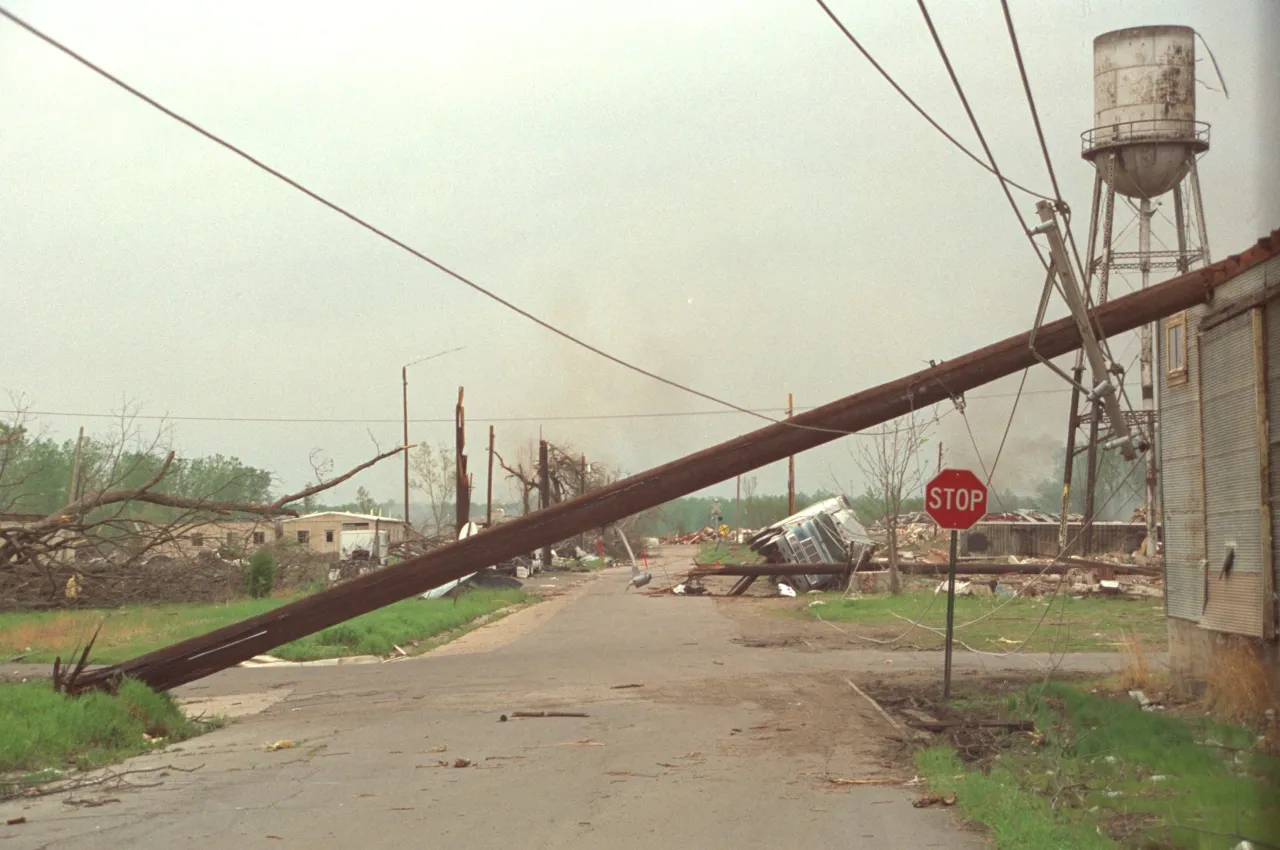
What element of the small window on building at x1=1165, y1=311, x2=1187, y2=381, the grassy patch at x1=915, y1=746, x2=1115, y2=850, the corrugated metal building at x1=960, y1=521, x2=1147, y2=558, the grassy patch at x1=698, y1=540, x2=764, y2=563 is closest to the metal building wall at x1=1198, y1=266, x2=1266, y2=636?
the small window on building at x1=1165, y1=311, x2=1187, y2=381

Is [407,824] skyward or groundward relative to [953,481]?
groundward

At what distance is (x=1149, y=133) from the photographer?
3219 centimetres

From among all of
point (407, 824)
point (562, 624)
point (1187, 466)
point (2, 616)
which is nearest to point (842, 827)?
point (407, 824)

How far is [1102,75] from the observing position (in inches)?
1292

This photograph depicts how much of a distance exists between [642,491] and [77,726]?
275 inches

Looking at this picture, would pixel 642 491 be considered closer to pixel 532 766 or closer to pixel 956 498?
pixel 956 498

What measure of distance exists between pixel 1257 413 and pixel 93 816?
38.5 ft

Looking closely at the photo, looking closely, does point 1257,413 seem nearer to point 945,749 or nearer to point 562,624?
point 945,749

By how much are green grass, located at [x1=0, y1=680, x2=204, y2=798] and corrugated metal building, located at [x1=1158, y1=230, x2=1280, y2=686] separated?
11832 mm

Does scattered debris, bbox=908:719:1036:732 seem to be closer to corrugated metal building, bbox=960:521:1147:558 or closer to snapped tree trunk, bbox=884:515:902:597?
snapped tree trunk, bbox=884:515:902:597

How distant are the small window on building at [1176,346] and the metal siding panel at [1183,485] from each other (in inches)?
3.8

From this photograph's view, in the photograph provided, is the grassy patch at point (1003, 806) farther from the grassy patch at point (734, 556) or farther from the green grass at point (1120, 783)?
the grassy patch at point (734, 556)

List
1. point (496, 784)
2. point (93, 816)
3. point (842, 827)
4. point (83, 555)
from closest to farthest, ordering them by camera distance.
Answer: point (842, 827)
point (93, 816)
point (496, 784)
point (83, 555)

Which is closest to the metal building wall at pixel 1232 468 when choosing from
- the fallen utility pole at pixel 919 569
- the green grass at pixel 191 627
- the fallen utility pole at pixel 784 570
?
the green grass at pixel 191 627
